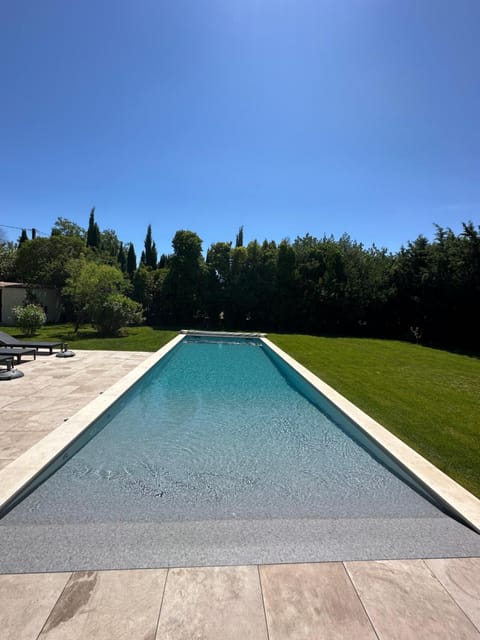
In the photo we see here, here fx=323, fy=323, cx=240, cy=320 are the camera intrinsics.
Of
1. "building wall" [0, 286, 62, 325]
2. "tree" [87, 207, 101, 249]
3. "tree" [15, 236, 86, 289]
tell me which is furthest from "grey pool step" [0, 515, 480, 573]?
"tree" [87, 207, 101, 249]

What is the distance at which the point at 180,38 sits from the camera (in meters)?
8.08

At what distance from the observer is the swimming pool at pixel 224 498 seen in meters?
2.22

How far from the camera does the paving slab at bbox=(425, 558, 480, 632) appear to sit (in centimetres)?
178

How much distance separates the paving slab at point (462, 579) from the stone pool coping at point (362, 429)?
0.46 m

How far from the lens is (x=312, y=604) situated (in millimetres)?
1758

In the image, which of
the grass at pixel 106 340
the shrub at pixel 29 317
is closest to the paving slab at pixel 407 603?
the grass at pixel 106 340

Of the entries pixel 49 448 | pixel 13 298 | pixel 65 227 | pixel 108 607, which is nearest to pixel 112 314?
pixel 13 298

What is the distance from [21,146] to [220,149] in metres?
7.34

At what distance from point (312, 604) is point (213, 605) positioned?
21.2 inches

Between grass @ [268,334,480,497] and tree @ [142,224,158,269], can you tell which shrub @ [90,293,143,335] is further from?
tree @ [142,224,158,269]

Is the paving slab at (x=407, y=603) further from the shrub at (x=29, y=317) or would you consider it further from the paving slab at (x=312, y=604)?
the shrub at (x=29, y=317)

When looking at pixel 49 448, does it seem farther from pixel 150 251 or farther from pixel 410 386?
pixel 150 251

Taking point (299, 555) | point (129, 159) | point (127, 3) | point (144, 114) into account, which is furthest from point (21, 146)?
point (299, 555)

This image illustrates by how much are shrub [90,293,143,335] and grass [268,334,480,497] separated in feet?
21.0
